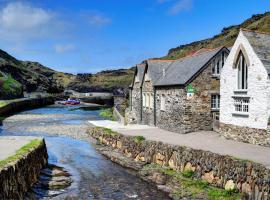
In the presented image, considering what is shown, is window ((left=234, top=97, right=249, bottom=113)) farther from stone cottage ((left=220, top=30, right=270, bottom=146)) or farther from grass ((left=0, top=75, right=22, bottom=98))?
grass ((left=0, top=75, right=22, bottom=98))

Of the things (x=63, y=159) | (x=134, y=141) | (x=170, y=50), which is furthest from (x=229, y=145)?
(x=170, y=50)

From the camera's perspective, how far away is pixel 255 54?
73.4 ft

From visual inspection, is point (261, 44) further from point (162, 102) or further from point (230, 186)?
point (162, 102)

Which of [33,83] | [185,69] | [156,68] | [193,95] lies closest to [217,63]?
[185,69]

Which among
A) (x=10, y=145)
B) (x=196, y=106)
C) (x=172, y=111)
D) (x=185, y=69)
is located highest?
(x=185, y=69)

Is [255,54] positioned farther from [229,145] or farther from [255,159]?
[255,159]

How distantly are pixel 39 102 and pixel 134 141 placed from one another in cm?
7287

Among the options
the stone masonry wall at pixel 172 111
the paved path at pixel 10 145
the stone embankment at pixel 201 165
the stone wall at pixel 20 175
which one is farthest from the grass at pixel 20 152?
the stone masonry wall at pixel 172 111

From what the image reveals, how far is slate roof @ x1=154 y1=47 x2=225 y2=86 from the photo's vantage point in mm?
29953

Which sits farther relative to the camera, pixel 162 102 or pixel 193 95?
pixel 162 102

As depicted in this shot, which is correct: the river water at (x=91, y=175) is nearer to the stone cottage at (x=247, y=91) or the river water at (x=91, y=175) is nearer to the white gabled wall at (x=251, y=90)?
the stone cottage at (x=247, y=91)

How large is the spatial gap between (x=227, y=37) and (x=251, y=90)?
4015 inches

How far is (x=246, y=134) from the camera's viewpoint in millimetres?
23125

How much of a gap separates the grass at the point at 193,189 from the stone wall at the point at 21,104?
141ft
